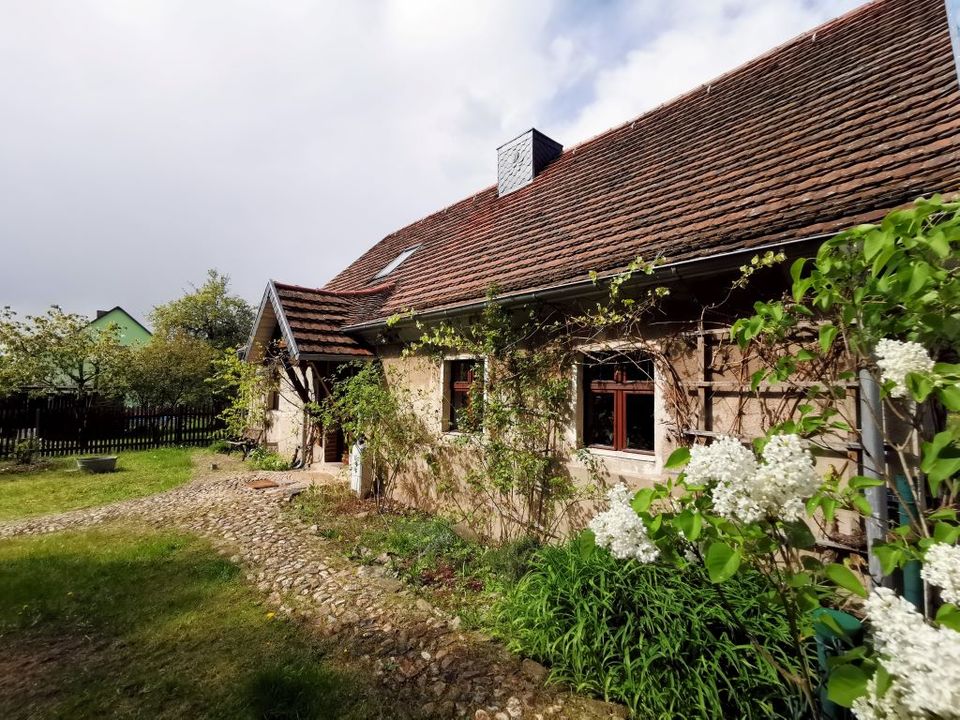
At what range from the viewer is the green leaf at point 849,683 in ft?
4.06

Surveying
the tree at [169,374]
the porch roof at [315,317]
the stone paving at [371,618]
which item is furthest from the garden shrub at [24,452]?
the porch roof at [315,317]

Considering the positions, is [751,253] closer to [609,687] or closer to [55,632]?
[609,687]

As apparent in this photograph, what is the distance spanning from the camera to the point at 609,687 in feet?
9.94

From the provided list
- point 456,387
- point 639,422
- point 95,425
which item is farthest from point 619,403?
point 95,425

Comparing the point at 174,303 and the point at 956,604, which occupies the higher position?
the point at 174,303

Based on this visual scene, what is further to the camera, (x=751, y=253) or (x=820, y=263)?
(x=751, y=253)

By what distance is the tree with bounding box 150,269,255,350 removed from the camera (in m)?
29.7

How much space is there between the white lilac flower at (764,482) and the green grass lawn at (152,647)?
2.87 metres

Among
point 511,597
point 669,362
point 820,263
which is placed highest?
point 820,263

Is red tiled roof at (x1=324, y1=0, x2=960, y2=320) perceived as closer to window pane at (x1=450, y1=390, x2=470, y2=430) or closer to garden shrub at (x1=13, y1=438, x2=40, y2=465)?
window pane at (x1=450, y1=390, x2=470, y2=430)

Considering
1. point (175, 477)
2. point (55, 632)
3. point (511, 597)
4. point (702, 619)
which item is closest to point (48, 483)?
point (175, 477)

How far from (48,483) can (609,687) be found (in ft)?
40.9

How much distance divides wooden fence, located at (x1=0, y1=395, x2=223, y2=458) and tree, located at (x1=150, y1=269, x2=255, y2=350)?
47.2ft

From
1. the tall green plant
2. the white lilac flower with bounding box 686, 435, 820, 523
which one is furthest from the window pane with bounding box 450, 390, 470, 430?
the white lilac flower with bounding box 686, 435, 820, 523
